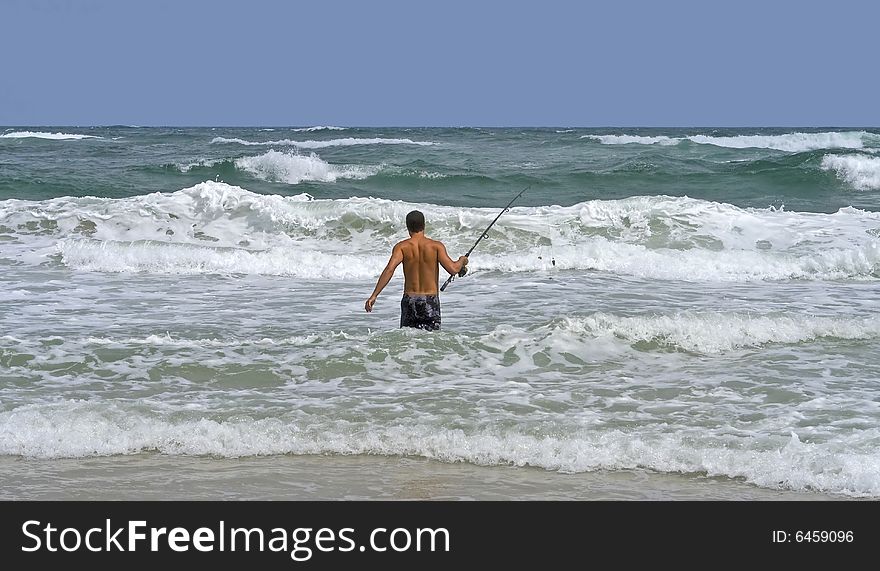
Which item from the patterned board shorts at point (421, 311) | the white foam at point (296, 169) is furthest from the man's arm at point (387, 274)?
the white foam at point (296, 169)

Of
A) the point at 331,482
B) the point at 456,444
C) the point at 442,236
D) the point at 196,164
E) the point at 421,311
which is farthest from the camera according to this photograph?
the point at 196,164

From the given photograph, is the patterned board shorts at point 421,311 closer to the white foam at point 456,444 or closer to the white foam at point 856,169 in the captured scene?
the white foam at point 456,444

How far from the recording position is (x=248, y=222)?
15.7 m

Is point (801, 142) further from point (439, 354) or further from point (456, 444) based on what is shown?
point (456, 444)

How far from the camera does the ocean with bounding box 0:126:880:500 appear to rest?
5156 millimetres

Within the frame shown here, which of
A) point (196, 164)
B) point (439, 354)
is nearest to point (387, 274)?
point (439, 354)

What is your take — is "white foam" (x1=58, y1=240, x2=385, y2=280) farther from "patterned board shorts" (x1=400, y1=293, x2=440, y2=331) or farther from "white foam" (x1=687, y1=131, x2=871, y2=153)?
"white foam" (x1=687, y1=131, x2=871, y2=153)

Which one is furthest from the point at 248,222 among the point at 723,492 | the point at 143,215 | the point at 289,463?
the point at 723,492

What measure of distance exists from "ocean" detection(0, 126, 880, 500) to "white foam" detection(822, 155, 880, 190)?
7.81 metres

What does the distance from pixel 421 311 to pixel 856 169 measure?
18910 mm

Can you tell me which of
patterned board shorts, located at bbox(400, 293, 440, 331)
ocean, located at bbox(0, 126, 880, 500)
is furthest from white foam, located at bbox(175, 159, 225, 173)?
patterned board shorts, located at bbox(400, 293, 440, 331)

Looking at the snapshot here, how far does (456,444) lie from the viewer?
18.0 feet

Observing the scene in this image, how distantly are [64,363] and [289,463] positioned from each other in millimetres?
2825
